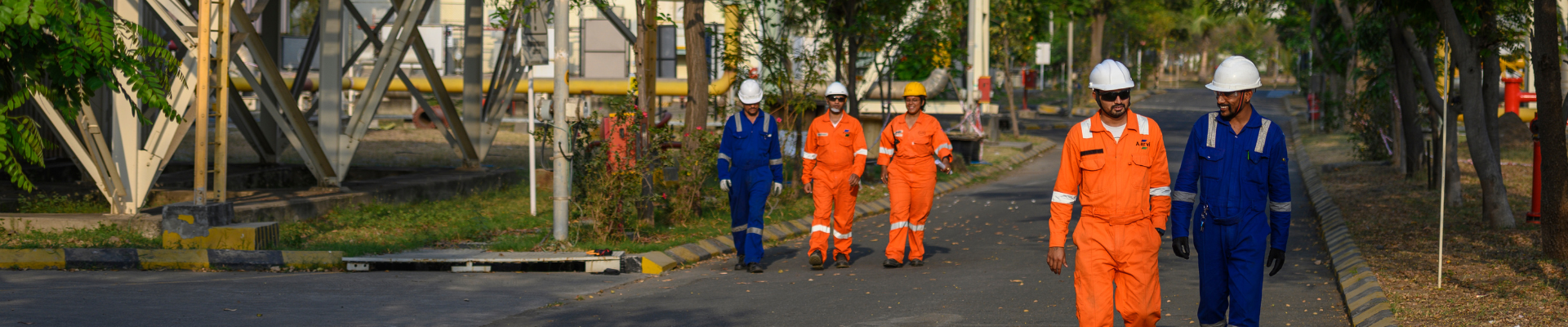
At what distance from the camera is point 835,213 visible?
34.7 ft

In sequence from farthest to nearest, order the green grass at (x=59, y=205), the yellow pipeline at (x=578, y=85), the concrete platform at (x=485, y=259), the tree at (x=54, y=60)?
the yellow pipeline at (x=578, y=85), the green grass at (x=59, y=205), the concrete platform at (x=485, y=259), the tree at (x=54, y=60)

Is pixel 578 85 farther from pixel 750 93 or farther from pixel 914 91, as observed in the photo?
pixel 914 91

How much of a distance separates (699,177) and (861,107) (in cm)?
1783

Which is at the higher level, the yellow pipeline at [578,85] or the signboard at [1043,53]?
the signboard at [1043,53]

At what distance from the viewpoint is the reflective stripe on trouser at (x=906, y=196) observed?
10.3m

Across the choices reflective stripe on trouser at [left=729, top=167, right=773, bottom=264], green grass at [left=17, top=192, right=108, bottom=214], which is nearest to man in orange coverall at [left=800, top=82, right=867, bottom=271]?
reflective stripe on trouser at [left=729, top=167, right=773, bottom=264]

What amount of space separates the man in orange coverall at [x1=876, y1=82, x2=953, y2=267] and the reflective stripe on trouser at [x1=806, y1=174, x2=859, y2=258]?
34 cm

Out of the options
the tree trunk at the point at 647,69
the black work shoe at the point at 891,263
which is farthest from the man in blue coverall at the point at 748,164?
the tree trunk at the point at 647,69

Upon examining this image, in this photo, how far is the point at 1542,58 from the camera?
927 centimetres

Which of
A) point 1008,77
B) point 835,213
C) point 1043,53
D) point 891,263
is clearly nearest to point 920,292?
point 891,263

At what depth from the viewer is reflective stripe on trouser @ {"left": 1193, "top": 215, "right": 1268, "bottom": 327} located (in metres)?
6.12

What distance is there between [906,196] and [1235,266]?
14.2 ft

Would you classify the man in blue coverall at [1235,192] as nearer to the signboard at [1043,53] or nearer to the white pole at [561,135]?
the white pole at [561,135]

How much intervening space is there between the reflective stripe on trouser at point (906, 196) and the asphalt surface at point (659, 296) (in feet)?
0.77
